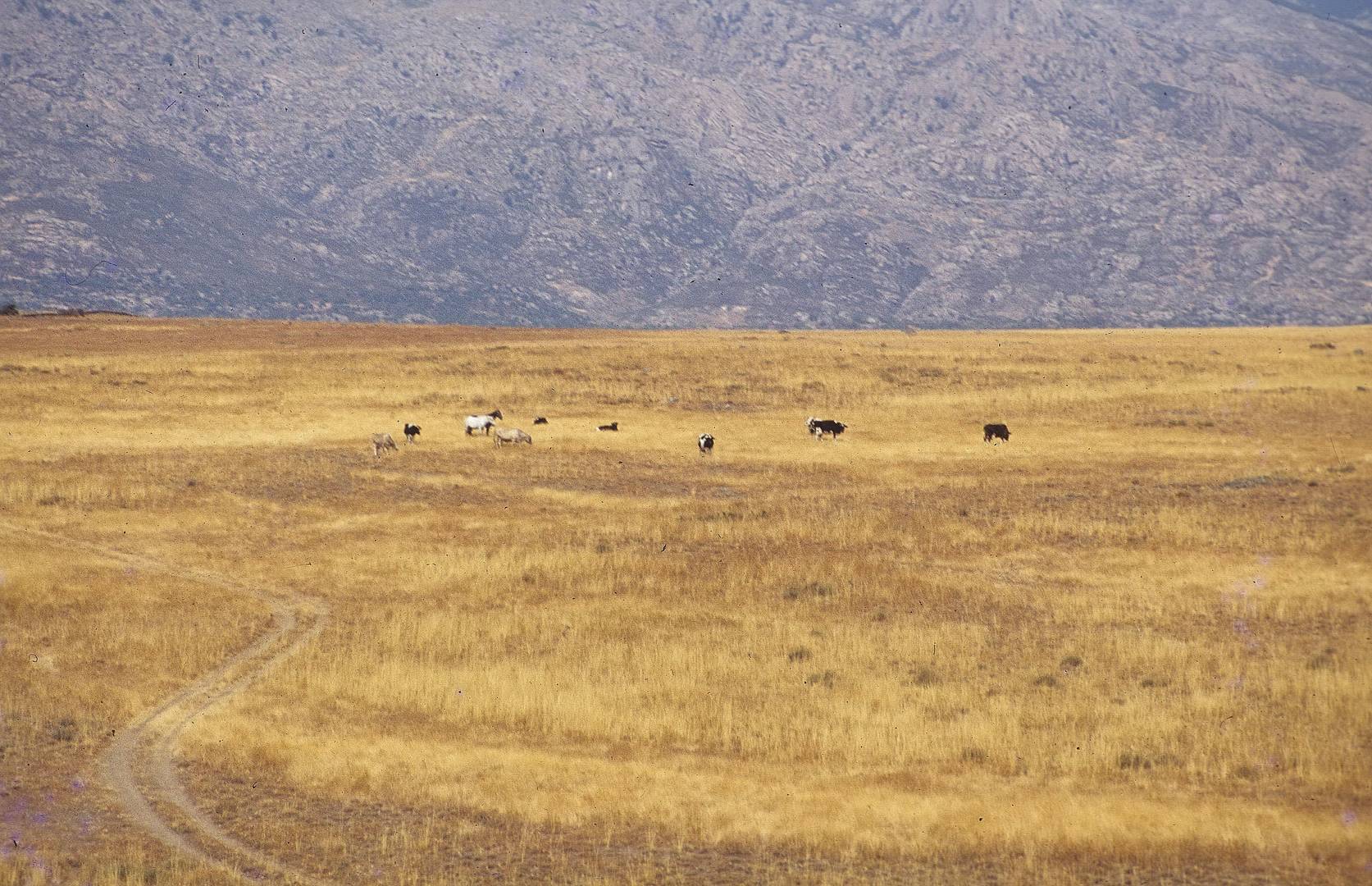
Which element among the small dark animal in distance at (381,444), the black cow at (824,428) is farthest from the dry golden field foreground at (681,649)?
the black cow at (824,428)

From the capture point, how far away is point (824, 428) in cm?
6838

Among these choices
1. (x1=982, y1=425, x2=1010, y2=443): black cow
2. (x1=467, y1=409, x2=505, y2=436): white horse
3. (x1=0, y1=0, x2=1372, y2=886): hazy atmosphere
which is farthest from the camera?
(x1=467, y1=409, x2=505, y2=436): white horse

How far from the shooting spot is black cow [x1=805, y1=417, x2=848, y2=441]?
6806 cm

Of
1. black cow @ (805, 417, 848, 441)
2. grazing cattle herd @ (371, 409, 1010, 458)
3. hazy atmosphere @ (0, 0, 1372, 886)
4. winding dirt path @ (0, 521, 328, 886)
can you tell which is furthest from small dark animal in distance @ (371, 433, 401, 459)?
winding dirt path @ (0, 521, 328, 886)

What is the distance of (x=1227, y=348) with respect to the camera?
340ft

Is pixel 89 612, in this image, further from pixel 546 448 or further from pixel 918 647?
pixel 546 448

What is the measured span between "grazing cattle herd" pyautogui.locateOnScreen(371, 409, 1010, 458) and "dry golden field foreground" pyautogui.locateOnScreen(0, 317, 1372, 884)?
883 mm

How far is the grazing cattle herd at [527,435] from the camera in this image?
62.5 meters

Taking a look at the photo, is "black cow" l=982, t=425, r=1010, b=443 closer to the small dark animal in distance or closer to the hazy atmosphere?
the hazy atmosphere

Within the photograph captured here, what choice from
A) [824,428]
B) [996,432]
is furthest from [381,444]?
[996,432]

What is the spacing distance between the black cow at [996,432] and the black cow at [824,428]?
19.2 ft

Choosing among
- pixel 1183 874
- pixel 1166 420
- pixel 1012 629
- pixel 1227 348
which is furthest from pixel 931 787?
pixel 1227 348

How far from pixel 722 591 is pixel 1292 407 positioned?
43167 millimetres

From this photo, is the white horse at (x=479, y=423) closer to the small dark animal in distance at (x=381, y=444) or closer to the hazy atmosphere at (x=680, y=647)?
the hazy atmosphere at (x=680, y=647)
